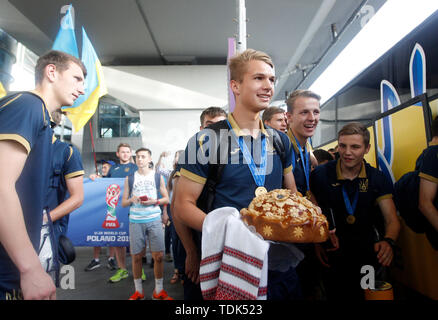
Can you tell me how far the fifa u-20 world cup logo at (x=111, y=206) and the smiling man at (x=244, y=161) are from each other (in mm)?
3637

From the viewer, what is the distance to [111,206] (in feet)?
14.8

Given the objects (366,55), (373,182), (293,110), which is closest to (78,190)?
(293,110)

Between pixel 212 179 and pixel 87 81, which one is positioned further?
pixel 87 81

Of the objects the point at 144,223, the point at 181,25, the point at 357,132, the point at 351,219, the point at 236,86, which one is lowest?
the point at 144,223

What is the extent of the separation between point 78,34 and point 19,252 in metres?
7.01

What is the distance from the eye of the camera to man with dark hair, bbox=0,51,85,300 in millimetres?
863

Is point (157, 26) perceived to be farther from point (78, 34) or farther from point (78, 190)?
point (78, 190)

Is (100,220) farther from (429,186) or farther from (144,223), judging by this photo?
(429,186)

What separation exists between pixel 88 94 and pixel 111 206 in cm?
200

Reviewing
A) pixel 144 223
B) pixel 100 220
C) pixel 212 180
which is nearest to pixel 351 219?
Result: pixel 212 180

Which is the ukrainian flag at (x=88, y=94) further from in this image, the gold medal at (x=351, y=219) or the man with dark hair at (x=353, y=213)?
the gold medal at (x=351, y=219)

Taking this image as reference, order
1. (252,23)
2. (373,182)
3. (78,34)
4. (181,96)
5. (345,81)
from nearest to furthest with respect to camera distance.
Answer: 1. (373,182)
2. (345,81)
3. (252,23)
4. (78,34)
5. (181,96)

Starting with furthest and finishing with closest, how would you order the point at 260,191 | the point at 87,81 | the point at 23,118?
the point at 87,81 < the point at 260,191 < the point at 23,118

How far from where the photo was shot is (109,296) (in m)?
3.09
